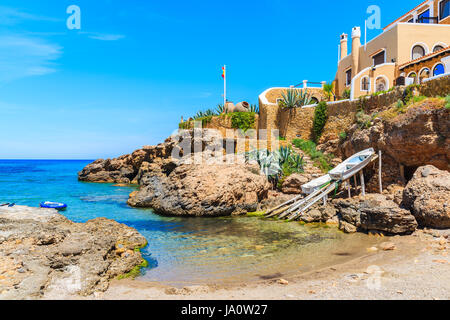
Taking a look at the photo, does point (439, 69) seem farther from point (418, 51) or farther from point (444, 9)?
point (444, 9)

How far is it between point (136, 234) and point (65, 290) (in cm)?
482

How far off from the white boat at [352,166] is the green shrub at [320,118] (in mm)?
6596

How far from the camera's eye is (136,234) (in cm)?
1093

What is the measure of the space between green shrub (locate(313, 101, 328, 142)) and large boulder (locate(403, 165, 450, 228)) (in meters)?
10.4

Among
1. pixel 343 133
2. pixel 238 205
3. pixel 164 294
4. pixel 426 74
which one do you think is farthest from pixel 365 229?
pixel 426 74

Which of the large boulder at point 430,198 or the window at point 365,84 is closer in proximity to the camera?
the large boulder at point 430,198

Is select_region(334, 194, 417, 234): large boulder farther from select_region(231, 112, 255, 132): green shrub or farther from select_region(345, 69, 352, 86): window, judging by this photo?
select_region(345, 69, 352, 86): window

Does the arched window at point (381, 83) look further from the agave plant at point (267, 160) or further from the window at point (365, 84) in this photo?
the agave plant at point (267, 160)

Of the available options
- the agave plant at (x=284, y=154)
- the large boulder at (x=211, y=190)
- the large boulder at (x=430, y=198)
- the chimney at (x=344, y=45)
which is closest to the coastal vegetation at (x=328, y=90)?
the chimney at (x=344, y=45)

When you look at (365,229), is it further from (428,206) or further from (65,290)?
(65,290)

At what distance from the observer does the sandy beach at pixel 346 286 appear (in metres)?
5.99

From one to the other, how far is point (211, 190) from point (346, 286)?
9.82 meters

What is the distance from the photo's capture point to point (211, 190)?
15625 millimetres

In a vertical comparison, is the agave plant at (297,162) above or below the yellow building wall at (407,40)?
below
